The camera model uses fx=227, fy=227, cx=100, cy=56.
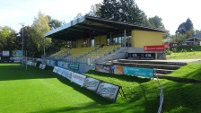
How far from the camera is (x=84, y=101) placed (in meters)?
11.8

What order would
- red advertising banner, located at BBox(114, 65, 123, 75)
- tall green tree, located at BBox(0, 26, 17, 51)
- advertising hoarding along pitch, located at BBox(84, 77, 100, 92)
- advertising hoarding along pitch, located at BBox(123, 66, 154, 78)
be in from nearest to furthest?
advertising hoarding along pitch, located at BBox(123, 66, 154, 78), advertising hoarding along pitch, located at BBox(84, 77, 100, 92), red advertising banner, located at BBox(114, 65, 123, 75), tall green tree, located at BBox(0, 26, 17, 51)

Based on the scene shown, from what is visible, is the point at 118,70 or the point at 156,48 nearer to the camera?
the point at 118,70

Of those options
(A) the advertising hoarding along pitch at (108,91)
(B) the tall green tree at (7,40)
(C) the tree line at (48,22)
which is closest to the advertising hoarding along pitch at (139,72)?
(A) the advertising hoarding along pitch at (108,91)

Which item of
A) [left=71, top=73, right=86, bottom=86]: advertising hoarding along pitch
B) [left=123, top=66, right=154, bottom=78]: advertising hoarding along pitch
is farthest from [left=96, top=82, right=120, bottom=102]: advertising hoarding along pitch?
[left=71, top=73, right=86, bottom=86]: advertising hoarding along pitch

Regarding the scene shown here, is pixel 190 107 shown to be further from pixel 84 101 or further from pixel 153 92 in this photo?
pixel 84 101

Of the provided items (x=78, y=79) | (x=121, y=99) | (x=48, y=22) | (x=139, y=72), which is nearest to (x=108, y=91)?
(x=121, y=99)

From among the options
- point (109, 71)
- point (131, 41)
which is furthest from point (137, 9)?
point (109, 71)

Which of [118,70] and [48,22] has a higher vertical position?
[48,22]

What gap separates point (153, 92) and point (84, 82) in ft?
18.8

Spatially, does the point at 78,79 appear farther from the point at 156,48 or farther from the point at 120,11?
the point at 120,11

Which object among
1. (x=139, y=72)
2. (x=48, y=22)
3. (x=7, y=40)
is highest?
(x=48, y=22)

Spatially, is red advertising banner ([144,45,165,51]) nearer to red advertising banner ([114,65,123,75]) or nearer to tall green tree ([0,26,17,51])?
red advertising banner ([114,65,123,75])

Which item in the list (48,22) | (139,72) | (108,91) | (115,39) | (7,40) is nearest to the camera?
(108,91)

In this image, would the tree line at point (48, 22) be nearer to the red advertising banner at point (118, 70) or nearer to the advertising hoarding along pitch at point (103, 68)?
the advertising hoarding along pitch at point (103, 68)
